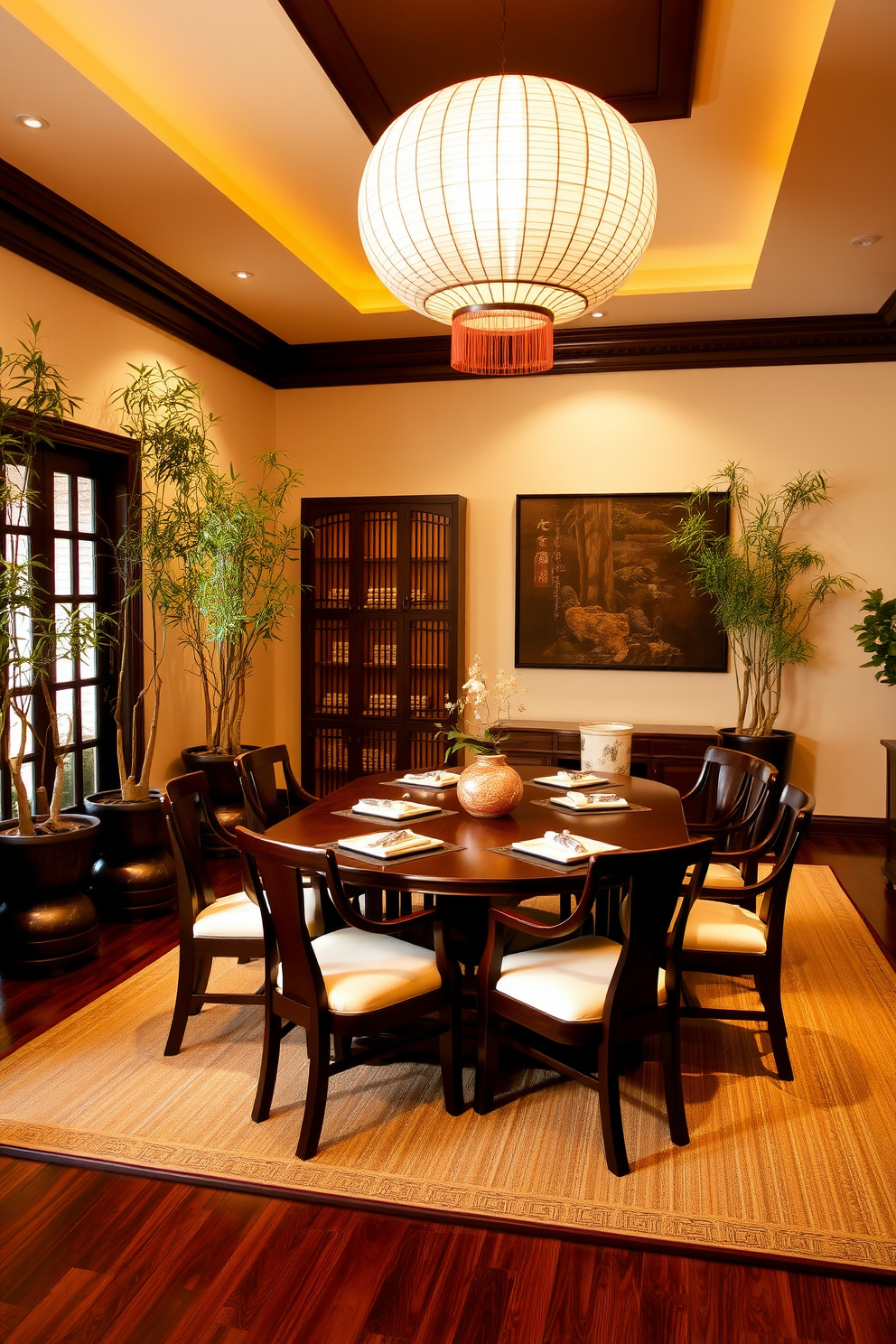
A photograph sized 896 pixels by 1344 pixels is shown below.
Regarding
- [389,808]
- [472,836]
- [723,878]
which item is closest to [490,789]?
[472,836]

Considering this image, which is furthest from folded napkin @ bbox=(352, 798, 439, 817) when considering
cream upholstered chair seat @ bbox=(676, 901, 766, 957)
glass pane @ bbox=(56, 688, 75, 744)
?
glass pane @ bbox=(56, 688, 75, 744)

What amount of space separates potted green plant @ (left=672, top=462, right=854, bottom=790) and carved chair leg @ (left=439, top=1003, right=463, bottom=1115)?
358 centimetres

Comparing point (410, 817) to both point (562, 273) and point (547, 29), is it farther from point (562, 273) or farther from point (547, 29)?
point (547, 29)

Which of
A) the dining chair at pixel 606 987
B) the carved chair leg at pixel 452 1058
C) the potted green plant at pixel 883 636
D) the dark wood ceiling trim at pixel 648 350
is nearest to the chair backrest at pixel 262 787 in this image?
the carved chair leg at pixel 452 1058

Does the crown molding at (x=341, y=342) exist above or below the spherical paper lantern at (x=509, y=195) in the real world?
above

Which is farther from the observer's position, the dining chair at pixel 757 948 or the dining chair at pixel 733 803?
the dining chair at pixel 733 803

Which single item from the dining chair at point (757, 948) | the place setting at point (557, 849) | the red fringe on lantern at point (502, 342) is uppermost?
the red fringe on lantern at point (502, 342)

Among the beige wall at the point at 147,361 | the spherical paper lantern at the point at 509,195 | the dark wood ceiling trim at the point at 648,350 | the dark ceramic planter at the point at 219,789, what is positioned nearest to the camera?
the spherical paper lantern at the point at 509,195

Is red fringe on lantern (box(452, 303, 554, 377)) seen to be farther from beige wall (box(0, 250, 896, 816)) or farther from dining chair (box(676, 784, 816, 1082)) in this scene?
beige wall (box(0, 250, 896, 816))

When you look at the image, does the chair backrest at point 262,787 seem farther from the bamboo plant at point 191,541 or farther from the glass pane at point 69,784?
the glass pane at point 69,784

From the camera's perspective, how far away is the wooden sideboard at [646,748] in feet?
19.3

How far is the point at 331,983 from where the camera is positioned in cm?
257

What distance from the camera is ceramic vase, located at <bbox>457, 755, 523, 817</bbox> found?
321 cm

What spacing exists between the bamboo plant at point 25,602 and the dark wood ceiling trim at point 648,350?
2.67 metres
